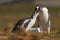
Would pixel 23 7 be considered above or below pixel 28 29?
above

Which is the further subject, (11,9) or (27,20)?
(11,9)

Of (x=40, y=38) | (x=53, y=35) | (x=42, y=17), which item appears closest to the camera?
(x=40, y=38)

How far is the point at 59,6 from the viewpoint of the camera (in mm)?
28797

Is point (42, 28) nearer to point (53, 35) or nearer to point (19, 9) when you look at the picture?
point (53, 35)

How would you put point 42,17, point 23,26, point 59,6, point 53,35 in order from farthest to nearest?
point 59,6 < point 42,17 < point 23,26 < point 53,35

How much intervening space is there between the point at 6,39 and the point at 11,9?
714 inches

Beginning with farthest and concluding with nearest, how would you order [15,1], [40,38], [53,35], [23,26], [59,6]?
1. [15,1]
2. [59,6]
3. [23,26]
4. [53,35]
5. [40,38]

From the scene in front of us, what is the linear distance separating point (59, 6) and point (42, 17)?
48.6 ft

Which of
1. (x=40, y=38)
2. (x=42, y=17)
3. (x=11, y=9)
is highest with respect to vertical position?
(x=11, y=9)

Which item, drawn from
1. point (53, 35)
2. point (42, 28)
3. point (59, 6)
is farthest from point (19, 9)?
point (53, 35)

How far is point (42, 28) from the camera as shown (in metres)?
14.1

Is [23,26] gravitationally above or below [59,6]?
below

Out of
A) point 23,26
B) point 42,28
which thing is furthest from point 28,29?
point 42,28

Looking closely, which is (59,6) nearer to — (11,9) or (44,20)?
(11,9)
